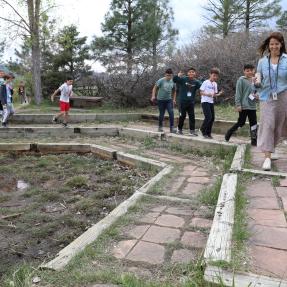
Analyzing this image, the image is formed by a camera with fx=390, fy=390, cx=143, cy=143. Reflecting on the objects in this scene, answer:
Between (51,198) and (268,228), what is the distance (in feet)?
10.4

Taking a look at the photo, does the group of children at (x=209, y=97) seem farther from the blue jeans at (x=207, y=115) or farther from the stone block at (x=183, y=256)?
the stone block at (x=183, y=256)

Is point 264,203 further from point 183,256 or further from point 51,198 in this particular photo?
point 51,198

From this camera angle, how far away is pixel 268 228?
11.1ft

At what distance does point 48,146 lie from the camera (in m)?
8.78

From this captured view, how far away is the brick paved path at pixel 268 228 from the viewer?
2.72 m

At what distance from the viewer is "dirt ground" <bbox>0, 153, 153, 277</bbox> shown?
13.2ft

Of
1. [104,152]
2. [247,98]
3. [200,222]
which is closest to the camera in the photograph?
[200,222]

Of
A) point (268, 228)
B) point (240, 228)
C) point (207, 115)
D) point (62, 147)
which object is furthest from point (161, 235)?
point (62, 147)

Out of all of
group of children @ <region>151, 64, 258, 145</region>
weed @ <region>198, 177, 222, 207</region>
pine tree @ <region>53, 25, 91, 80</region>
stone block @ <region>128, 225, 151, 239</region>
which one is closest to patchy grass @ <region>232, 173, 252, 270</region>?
weed @ <region>198, 177, 222, 207</region>

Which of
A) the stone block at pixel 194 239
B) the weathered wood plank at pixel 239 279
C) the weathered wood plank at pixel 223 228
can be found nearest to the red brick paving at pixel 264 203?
the weathered wood plank at pixel 223 228

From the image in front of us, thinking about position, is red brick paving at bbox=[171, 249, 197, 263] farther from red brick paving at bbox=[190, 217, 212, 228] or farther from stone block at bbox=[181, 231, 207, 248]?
red brick paving at bbox=[190, 217, 212, 228]

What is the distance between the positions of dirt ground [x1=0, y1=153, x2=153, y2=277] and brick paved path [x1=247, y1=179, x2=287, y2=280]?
5.98 feet

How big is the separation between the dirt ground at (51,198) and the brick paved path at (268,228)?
182 centimetres

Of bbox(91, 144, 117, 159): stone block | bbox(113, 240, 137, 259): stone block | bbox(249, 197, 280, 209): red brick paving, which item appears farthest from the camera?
bbox(91, 144, 117, 159): stone block
